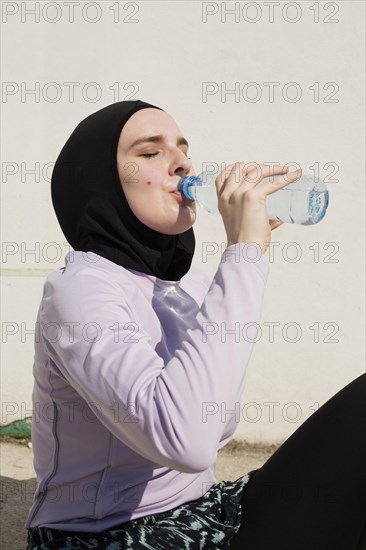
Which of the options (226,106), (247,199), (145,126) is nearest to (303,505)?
(247,199)

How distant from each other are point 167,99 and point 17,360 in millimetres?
1419

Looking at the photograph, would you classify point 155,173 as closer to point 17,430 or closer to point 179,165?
point 179,165

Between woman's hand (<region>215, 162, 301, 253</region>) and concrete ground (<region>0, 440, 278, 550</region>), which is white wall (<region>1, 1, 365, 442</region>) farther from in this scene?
woman's hand (<region>215, 162, 301, 253</region>)

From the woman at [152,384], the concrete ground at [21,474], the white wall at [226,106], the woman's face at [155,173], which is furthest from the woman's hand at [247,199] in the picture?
the white wall at [226,106]

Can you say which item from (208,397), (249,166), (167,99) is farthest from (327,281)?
(208,397)

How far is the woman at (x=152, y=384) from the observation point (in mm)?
1544

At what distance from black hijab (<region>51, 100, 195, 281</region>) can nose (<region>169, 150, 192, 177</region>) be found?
0.14 metres

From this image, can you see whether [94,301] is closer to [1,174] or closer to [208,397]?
[208,397]

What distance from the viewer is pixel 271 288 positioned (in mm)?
3709

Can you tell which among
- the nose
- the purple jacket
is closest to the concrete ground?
the purple jacket

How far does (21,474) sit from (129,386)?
2112mm

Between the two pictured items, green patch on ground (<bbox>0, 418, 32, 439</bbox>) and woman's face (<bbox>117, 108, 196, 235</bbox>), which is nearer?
woman's face (<bbox>117, 108, 196, 235</bbox>)

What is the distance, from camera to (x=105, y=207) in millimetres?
1964

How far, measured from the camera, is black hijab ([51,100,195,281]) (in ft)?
6.43
